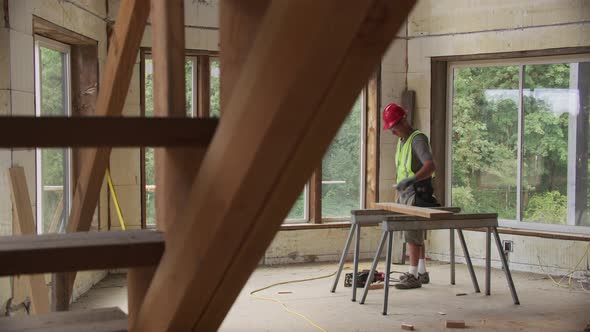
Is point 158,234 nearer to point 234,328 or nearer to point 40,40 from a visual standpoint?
point 234,328

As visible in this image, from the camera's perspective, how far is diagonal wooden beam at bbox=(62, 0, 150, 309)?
6.64 feet

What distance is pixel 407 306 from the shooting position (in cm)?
575

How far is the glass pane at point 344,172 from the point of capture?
8086 millimetres

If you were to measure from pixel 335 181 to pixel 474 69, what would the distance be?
6.70 feet

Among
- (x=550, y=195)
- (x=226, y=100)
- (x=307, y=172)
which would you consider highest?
(x=226, y=100)

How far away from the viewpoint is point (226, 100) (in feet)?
4.10

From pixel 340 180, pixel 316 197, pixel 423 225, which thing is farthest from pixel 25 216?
pixel 340 180

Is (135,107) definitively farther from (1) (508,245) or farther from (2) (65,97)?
(1) (508,245)

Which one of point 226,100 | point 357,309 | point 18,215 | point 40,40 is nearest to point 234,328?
point 357,309

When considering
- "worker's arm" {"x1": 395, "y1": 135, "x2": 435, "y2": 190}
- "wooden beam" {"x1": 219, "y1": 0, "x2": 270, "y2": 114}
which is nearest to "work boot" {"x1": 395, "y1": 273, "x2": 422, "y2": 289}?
"worker's arm" {"x1": 395, "y1": 135, "x2": 435, "y2": 190}

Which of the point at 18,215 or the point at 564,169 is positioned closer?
the point at 18,215

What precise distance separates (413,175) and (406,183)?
109 millimetres

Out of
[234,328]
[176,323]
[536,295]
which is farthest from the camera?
[536,295]

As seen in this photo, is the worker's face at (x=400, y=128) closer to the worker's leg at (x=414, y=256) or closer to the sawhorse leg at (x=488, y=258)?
the worker's leg at (x=414, y=256)
